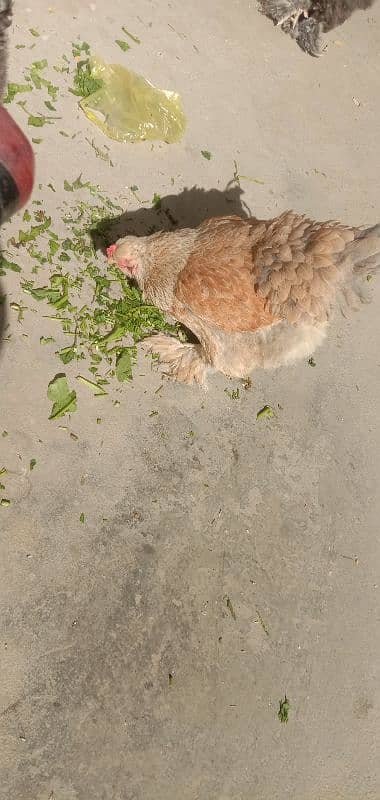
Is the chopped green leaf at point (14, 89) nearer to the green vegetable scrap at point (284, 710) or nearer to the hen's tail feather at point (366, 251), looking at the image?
the hen's tail feather at point (366, 251)

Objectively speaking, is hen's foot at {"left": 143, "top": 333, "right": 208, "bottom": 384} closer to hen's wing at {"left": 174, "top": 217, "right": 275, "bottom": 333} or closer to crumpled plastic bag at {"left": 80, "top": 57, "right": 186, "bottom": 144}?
hen's wing at {"left": 174, "top": 217, "right": 275, "bottom": 333}

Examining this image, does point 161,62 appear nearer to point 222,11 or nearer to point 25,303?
point 222,11

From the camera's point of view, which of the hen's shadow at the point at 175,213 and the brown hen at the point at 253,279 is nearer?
the brown hen at the point at 253,279

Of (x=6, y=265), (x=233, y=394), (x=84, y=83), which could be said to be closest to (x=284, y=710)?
(x=233, y=394)

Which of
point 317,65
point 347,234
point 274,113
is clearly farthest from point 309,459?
point 317,65

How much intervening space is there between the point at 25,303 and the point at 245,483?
78.4 inches

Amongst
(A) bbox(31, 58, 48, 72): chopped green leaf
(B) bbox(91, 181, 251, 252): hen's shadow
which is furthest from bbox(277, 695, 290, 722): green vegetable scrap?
(A) bbox(31, 58, 48, 72): chopped green leaf

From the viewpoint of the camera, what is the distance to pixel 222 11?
454 cm

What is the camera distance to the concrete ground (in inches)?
129

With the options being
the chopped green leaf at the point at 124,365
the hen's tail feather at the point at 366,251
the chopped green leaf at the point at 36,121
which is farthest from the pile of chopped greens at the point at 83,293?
the hen's tail feather at the point at 366,251

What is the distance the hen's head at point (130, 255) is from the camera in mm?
3336

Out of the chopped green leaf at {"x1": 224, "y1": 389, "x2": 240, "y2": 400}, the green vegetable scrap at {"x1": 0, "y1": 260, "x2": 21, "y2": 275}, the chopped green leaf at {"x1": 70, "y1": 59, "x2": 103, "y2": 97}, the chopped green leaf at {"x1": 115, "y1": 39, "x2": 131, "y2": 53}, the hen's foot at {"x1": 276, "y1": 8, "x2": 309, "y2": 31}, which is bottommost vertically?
the green vegetable scrap at {"x1": 0, "y1": 260, "x2": 21, "y2": 275}

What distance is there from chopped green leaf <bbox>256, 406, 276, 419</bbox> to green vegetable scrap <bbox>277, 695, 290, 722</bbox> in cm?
198

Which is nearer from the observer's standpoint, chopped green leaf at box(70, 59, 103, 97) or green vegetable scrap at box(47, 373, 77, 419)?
green vegetable scrap at box(47, 373, 77, 419)
